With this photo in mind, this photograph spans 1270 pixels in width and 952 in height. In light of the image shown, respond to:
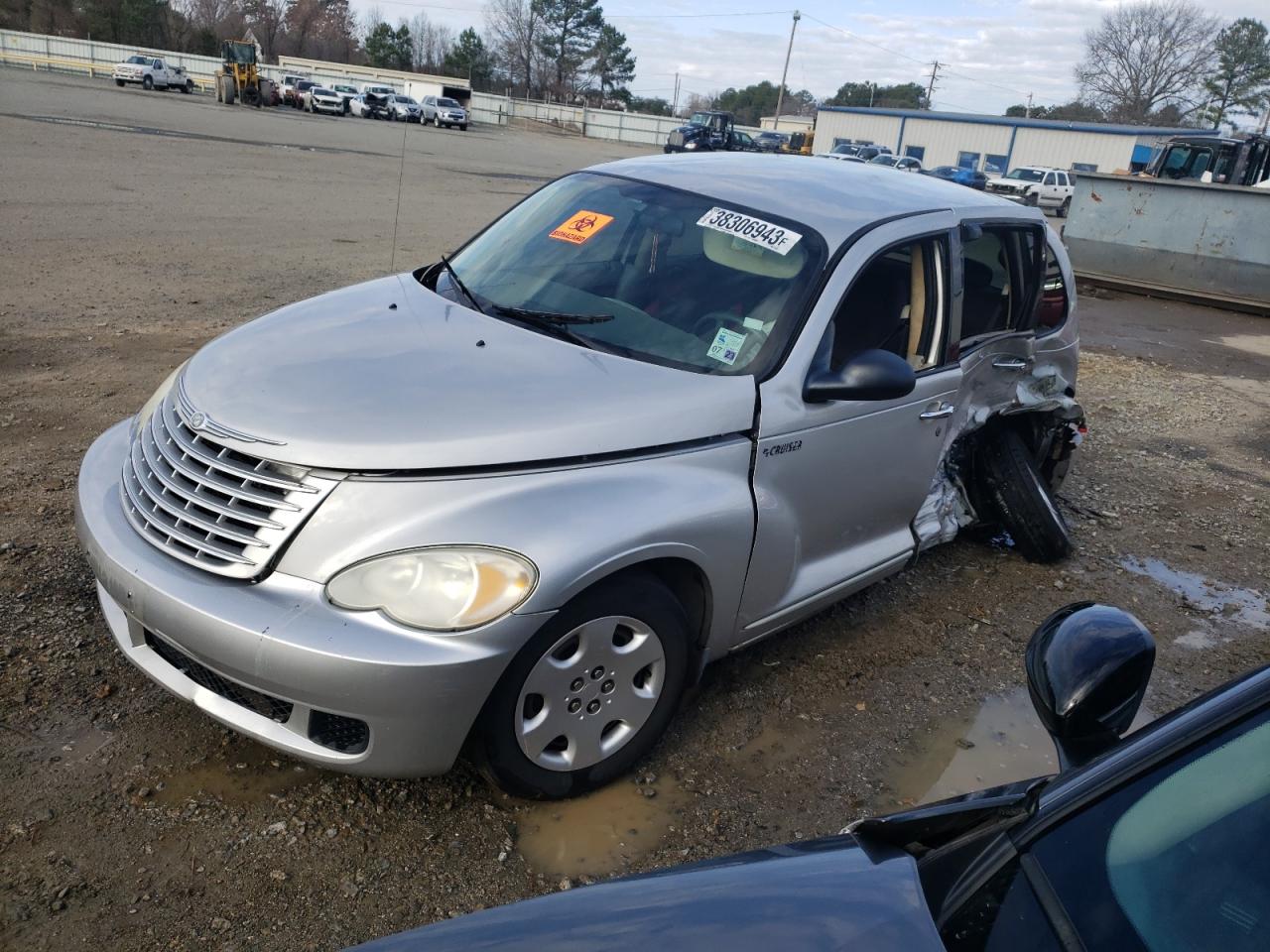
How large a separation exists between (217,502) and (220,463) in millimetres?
110

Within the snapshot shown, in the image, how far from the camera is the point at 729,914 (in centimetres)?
143

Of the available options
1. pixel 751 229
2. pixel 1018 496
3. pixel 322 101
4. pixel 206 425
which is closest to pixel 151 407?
pixel 206 425

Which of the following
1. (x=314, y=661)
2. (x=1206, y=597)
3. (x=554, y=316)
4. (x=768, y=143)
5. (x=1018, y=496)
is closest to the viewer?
(x=314, y=661)

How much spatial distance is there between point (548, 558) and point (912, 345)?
Result: 2142 mm

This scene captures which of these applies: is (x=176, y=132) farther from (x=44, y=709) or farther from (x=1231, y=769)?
(x=1231, y=769)

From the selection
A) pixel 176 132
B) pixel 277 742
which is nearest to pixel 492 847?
pixel 277 742

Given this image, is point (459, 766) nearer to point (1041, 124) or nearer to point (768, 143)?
point (768, 143)

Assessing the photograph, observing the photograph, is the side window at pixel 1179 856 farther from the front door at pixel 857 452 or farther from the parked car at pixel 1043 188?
the parked car at pixel 1043 188

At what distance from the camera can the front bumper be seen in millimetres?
2410

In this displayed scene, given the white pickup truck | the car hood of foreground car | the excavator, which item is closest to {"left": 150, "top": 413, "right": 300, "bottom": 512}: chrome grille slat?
the car hood of foreground car

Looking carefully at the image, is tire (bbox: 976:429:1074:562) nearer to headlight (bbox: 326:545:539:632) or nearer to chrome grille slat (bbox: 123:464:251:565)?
headlight (bbox: 326:545:539:632)

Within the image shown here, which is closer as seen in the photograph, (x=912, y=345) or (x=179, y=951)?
(x=179, y=951)

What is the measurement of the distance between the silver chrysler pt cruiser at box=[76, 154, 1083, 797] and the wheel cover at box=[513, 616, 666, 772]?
0.01 m

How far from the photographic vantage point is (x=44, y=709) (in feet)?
10.1
